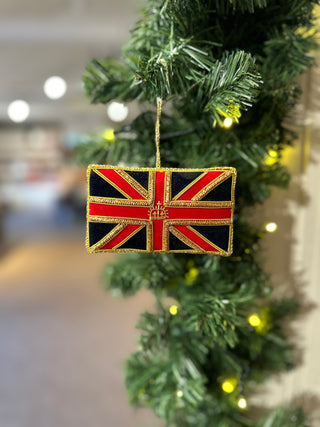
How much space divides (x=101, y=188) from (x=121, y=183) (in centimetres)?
3

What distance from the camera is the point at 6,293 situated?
2674mm

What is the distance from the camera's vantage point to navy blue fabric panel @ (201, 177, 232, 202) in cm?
58

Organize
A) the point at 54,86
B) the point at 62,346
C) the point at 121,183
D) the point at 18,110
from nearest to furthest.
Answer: the point at 121,183 → the point at 54,86 → the point at 18,110 → the point at 62,346

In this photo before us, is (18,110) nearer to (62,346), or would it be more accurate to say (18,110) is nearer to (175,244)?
(62,346)

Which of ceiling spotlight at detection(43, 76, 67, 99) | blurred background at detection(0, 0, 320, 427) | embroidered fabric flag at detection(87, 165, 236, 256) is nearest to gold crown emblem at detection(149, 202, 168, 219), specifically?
embroidered fabric flag at detection(87, 165, 236, 256)

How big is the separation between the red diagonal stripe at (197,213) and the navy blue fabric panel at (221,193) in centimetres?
2

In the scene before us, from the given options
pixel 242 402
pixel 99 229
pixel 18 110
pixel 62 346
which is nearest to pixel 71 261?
pixel 62 346

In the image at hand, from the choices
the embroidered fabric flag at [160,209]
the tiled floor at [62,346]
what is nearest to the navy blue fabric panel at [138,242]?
the embroidered fabric flag at [160,209]

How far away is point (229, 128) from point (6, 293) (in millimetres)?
Result: 2491

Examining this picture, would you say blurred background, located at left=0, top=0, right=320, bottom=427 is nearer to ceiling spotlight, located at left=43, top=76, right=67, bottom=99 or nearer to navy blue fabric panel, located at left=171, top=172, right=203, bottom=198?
ceiling spotlight, located at left=43, top=76, right=67, bottom=99

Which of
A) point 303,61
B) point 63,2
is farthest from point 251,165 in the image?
point 63,2

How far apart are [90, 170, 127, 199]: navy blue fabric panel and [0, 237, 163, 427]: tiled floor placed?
1.39 m

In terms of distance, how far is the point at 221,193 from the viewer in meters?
0.58

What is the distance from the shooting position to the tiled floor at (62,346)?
63.7 inches
